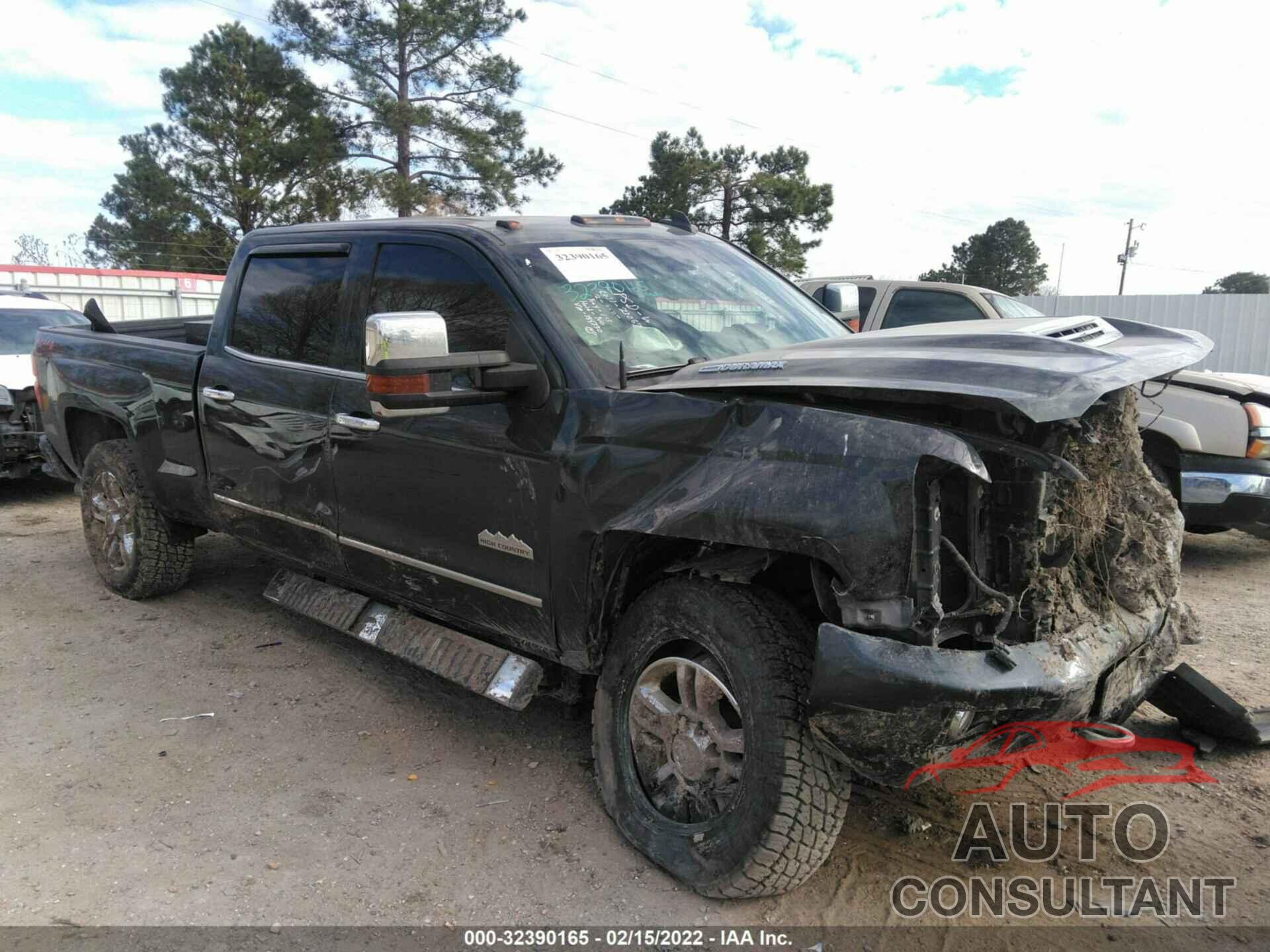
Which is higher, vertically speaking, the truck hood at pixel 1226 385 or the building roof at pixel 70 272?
the building roof at pixel 70 272

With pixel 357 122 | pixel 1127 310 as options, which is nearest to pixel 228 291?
pixel 1127 310

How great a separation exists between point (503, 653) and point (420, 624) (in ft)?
1.78

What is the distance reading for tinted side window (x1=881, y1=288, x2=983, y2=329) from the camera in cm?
798

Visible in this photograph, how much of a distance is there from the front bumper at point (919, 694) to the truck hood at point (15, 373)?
8.05 metres

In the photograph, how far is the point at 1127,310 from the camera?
65.3ft

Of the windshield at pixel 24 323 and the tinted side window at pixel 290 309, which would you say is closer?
the tinted side window at pixel 290 309

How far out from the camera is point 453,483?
3.39m

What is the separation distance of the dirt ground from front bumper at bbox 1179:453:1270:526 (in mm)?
1106

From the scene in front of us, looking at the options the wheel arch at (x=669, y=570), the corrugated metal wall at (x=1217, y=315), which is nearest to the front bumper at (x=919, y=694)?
the wheel arch at (x=669, y=570)

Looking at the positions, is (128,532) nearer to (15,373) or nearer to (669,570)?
(669,570)

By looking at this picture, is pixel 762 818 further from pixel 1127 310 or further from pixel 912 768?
pixel 1127 310

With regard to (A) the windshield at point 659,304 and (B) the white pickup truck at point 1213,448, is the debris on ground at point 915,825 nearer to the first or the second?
(A) the windshield at point 659,304

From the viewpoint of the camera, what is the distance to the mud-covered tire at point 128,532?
17.2 feet

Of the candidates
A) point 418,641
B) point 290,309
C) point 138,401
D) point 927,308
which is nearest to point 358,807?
point 418,641
